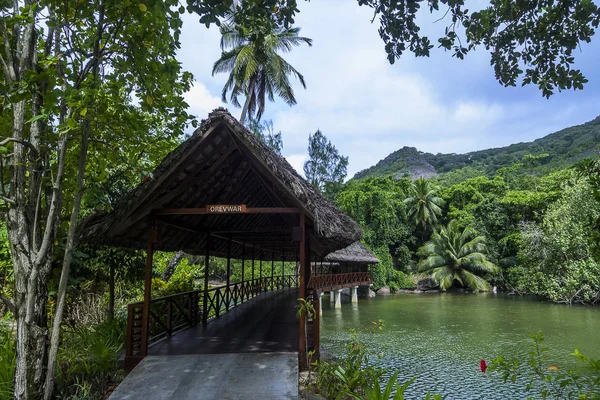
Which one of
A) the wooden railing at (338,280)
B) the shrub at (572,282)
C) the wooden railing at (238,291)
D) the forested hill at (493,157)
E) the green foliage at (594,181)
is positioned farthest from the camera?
the forested hill at (493,157)

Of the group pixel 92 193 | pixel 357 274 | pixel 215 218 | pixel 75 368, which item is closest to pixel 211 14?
pixel 92 193

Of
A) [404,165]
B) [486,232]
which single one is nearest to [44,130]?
[486,232]

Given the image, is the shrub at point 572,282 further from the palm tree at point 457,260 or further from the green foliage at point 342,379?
the green foliage at point 342,379

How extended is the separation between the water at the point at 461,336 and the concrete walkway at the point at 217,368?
2923 mm

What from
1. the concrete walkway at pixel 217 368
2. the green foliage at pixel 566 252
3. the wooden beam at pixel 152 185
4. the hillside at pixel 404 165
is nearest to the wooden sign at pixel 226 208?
the wooden beam at pixel 152 185

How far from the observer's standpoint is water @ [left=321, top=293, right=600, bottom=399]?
315 inches

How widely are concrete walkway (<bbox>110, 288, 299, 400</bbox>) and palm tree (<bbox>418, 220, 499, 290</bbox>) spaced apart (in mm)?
25674

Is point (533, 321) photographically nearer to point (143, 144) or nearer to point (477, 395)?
point (477, 395)

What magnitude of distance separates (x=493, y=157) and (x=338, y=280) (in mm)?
56070

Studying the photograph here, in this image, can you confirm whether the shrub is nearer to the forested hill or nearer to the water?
the water

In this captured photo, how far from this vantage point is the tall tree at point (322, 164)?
33031mm

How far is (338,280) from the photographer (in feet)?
62.5

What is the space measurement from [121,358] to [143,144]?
289 centimetres

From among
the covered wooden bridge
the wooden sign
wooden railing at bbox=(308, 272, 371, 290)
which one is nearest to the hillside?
wooden railing at bbox=(308, 272, 371, 290)
